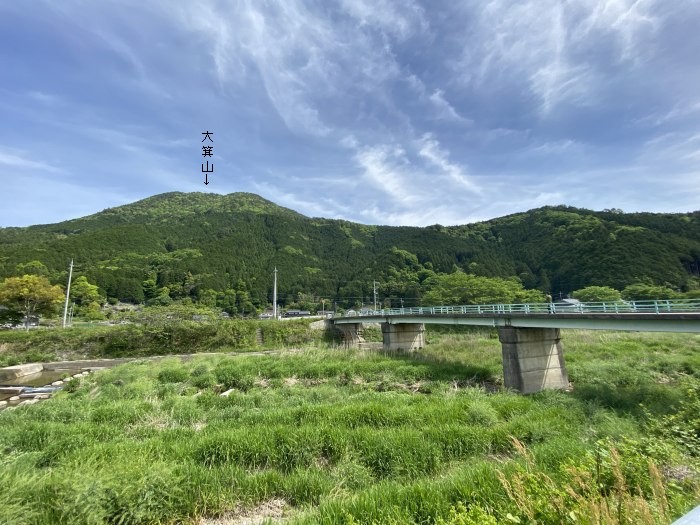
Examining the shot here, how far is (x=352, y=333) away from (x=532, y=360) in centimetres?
3319

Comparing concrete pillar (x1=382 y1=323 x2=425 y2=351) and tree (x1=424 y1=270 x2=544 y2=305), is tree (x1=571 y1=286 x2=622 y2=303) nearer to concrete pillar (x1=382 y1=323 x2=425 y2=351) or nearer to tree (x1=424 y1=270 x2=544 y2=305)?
tree (x1=424 y1=270 x2=544 y2=305)

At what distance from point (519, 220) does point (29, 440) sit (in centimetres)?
15750

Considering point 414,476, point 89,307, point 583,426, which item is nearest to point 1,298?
point 89,307

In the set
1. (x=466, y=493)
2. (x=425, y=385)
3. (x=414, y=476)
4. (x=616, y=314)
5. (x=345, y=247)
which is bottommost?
(x=425, y=385)

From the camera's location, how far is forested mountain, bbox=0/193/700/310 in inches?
3223

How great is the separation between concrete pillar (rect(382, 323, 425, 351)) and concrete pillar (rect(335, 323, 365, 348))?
1047 cm

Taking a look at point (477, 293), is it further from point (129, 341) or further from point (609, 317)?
point (129, 341)

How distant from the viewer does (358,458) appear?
7.44 metres

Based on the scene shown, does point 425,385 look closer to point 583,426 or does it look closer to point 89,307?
point 583,426

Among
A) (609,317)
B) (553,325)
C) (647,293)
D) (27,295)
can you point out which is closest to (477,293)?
(647,293)

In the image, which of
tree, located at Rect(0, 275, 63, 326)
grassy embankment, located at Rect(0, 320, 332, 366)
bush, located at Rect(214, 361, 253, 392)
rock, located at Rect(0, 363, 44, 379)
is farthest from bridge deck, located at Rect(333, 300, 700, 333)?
tree, located at Rect(0, 275, 63, 326)

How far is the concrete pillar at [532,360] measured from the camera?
734 inches

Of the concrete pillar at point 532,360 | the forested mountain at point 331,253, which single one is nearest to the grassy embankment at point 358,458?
the concrete pillar at point 532,360

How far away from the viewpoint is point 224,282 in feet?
345
